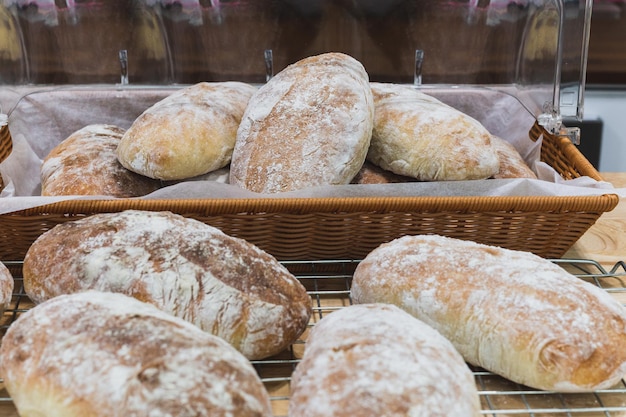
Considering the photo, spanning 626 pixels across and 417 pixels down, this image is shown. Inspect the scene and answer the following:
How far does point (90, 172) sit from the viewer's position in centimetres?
153

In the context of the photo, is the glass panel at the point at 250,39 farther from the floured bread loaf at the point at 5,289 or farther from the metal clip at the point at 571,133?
the floured bread loaf at the point at 5,289

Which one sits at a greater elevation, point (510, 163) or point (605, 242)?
point (510, 163)

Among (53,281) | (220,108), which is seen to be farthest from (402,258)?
(220,108)

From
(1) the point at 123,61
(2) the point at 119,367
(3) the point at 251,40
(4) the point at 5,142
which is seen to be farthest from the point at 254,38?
(2) the point at 119,367

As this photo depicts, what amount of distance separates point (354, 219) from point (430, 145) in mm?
252

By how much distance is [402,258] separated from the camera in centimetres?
116

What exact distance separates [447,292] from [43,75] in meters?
1.50

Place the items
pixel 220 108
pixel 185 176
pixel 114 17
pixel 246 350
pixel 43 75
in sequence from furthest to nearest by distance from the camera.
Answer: pixel 114 17, pixel 43 75, pixel 220 108, pixel 185 176, pixel 246 350

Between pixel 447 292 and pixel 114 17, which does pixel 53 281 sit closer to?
pixel 447 292

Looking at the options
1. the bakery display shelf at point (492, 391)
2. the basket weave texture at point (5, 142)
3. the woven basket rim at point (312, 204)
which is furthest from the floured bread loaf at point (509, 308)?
the basket weave texture at point (5, 142)

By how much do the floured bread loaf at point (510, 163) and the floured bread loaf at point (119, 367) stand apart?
86 cm

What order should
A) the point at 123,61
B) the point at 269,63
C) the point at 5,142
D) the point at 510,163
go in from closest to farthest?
the point at 510,163
the point at 5,142
the point at 123,61
the point at 269,63

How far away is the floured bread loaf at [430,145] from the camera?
1.48 meters

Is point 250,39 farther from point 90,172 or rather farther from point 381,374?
point 381,374
